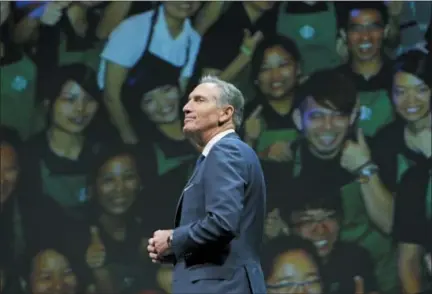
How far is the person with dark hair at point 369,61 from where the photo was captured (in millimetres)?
4160

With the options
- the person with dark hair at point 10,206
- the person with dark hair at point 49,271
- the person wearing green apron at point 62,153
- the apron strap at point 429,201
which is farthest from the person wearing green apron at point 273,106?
the person with dark hair at point 10,206

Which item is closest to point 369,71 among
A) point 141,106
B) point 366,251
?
point 366,251

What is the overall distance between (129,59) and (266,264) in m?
1.23

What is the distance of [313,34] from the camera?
166 inches

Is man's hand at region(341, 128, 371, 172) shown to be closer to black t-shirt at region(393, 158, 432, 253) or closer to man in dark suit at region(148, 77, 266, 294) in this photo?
black t-shirt at region(393, 158, 432, 253)

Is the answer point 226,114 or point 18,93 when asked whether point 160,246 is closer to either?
point 226,114

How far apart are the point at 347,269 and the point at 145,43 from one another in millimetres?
1507

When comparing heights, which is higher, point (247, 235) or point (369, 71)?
point (369, 71)

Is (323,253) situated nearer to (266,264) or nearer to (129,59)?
(266,264)

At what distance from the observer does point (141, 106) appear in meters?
4.26

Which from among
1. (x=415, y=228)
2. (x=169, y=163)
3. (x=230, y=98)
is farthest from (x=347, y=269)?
(x=230, y=98)

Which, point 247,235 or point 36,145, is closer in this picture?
point 247,235

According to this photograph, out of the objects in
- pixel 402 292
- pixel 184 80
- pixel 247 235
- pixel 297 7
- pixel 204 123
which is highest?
pixel 297 7

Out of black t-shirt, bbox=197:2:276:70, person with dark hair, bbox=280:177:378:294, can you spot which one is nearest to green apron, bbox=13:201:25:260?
black t-shirt, bbox=197:2:276:70
